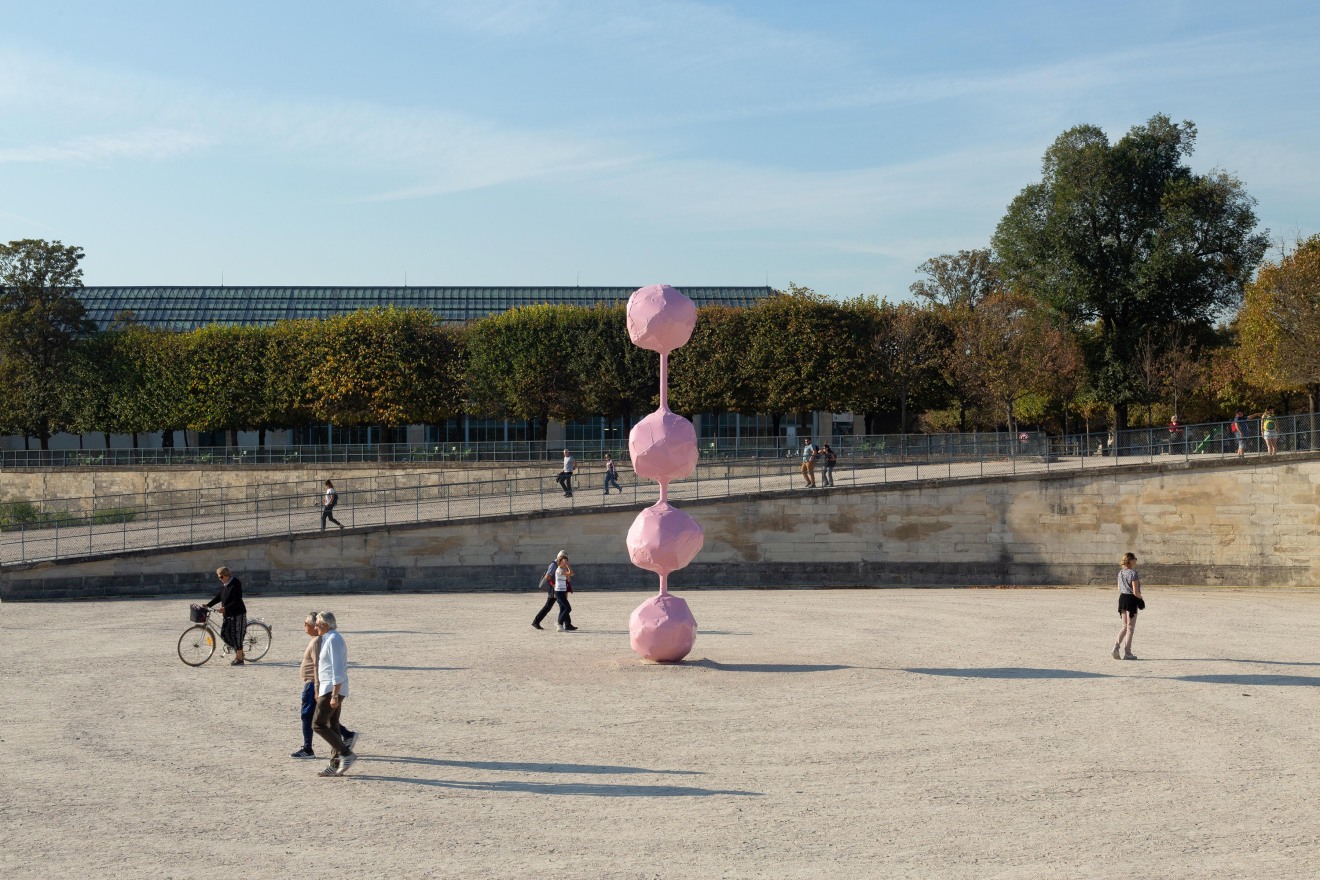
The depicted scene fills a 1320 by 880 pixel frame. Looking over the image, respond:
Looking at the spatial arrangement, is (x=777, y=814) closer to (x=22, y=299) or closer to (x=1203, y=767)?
(x=1203, y=767)

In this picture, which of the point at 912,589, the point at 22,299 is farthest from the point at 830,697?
the point at 22,299

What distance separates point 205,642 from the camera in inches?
758

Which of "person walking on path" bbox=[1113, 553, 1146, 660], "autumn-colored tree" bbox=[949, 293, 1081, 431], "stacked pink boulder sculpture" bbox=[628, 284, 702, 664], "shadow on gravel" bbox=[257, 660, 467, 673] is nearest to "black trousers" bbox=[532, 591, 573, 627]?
"stacked pink boulder sculpture" bbox=[628, 284, 702, 664]

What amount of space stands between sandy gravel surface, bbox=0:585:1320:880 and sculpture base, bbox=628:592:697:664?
0.32 m

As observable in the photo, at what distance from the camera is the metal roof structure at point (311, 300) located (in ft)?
257

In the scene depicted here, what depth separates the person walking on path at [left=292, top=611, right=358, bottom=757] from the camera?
12695 millimetres

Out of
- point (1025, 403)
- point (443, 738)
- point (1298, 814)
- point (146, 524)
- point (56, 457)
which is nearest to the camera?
point (1298, 814)

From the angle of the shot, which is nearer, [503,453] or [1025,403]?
[503,453]

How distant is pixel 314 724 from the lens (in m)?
12.1

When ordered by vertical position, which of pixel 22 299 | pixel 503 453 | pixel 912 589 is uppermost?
pixel 22 299

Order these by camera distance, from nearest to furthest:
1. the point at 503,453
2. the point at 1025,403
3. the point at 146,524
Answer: the point at 146,524 → the point at 503,453 → the point at 1025,403

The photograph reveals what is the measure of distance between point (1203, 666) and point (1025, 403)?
1809 inches

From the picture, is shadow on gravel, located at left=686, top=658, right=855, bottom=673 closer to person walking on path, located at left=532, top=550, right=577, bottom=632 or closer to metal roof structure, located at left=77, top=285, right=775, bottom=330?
person walking on path, located at left=532, top=550, right=577, bottom=632

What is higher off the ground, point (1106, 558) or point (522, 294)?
point (522, 294)
